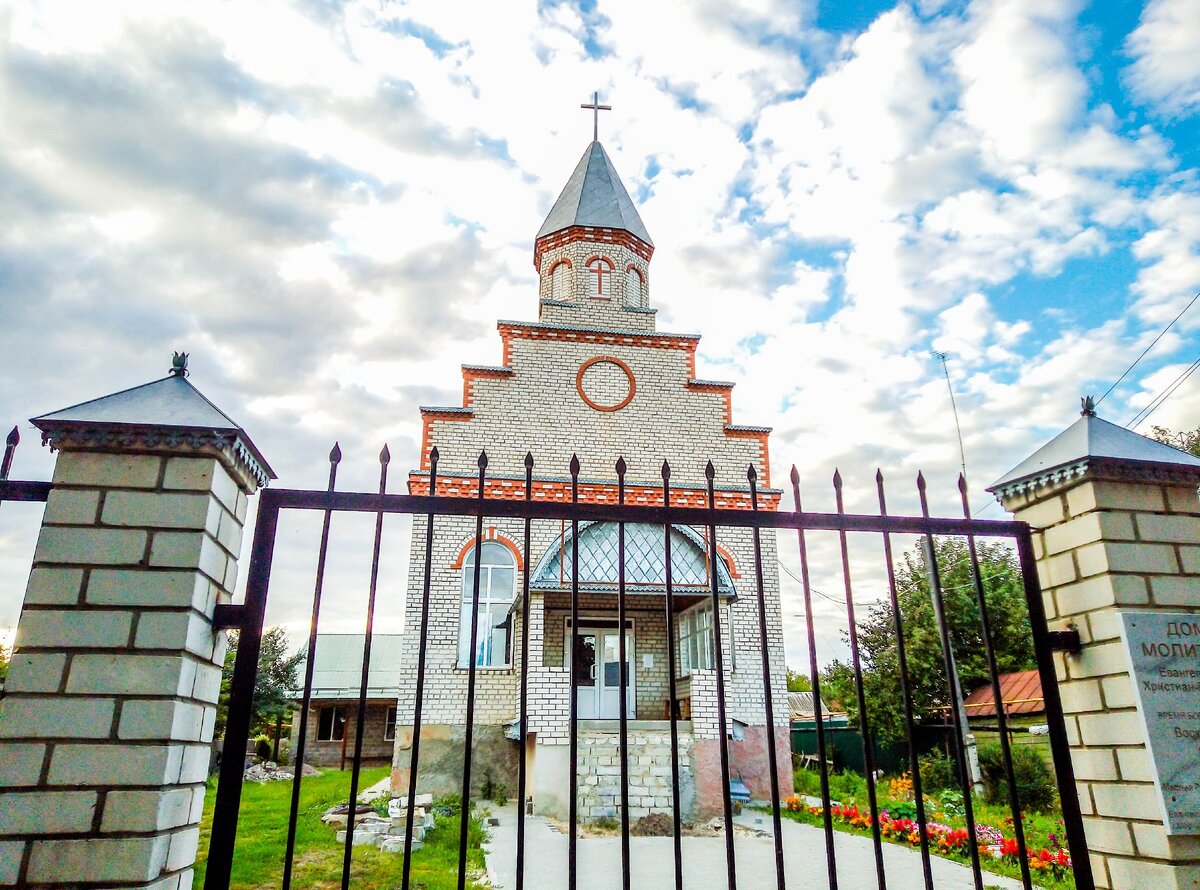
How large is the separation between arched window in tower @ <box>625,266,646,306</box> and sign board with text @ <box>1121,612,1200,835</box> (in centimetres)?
1287

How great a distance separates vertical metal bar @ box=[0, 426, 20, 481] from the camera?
2594 mm

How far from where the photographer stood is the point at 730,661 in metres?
11.6

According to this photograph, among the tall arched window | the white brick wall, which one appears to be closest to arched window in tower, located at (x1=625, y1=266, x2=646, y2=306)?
the tall arched window

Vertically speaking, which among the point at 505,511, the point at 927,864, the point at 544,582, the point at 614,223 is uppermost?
the point at 614,223

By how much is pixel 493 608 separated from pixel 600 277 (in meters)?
7.11

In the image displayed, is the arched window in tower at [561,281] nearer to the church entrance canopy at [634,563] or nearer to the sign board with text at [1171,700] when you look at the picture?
the church entrance canopy at [634,563]

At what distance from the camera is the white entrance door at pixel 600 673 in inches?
453

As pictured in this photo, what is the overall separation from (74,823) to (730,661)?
1039 cm

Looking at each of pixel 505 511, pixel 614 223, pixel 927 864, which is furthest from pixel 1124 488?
pixel 614 223

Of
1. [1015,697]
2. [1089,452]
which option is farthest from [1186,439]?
[1089,452]

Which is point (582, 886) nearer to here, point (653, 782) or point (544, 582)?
point (653, 782)

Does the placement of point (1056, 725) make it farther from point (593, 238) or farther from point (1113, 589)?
point (593, 238)

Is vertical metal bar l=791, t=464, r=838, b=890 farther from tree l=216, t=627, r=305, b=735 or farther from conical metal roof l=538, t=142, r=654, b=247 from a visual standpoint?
tree l=216, t=627, r=305, b=735

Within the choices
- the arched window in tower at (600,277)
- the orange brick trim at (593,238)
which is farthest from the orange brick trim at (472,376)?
the orange brick trim at (593,238)
